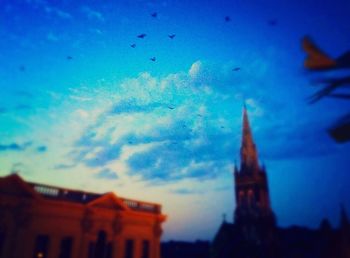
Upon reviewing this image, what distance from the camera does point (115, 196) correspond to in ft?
76.4

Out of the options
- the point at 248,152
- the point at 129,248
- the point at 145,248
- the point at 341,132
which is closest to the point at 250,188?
the point at 248,152

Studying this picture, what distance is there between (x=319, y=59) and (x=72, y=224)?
21.4 meters

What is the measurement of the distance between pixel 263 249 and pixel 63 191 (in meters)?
33.7

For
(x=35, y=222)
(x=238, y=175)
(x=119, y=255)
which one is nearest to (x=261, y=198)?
(x=238, y=175)

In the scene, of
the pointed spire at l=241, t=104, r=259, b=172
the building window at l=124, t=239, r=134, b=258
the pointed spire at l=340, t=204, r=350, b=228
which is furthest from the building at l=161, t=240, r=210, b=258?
the pointed spire at l=340, t=204, r=350, b=228

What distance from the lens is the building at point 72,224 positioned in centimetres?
1708

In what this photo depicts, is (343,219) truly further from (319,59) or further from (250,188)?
(250,188)

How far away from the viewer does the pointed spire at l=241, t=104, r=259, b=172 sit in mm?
50375

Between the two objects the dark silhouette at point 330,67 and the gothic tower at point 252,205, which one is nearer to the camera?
the dark silhouette at point 330,67

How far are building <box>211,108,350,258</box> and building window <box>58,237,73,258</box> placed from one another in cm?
2801

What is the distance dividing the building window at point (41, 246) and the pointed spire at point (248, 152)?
37489 millimetres

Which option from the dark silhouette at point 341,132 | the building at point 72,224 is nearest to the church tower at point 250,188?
the building at point 72,224

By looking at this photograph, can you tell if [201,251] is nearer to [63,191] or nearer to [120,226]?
[120,226]

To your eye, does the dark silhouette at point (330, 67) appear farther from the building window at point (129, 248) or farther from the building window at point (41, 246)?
the building window at point (129, 248)
